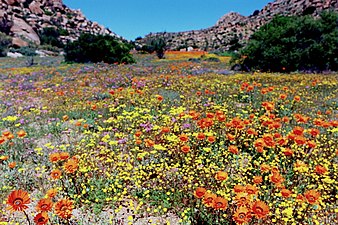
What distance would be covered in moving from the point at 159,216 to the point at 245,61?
18263mm

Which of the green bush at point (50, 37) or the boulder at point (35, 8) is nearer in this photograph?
the green bush at point (50, 37)

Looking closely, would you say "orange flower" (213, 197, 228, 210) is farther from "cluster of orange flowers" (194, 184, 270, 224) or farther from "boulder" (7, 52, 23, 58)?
"boulder" (7, 52, 23, 58)

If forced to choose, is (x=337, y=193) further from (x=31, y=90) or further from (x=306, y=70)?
(x=306, y=70)

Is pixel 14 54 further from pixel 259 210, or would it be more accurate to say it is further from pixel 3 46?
pixel 259 210

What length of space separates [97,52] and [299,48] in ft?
55.6

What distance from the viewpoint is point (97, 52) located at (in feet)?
88.1

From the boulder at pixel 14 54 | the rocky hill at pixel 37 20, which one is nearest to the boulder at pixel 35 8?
the rocky hill at pixel 37 20

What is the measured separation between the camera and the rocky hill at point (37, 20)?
186 ft

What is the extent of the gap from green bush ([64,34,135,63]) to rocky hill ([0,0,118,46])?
23.0 m

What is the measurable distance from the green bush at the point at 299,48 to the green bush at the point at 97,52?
1140 cm

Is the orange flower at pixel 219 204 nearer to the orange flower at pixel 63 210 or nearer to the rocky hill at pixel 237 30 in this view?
the orange flower at pixel 63 210

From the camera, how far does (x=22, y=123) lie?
8.30m

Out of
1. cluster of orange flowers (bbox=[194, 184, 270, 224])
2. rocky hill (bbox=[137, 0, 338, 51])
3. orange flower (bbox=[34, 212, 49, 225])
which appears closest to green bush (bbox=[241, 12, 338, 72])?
cluster of orange flowers (bbox=[194, 184, 270, 224])

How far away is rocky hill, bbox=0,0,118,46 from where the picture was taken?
186 feet
